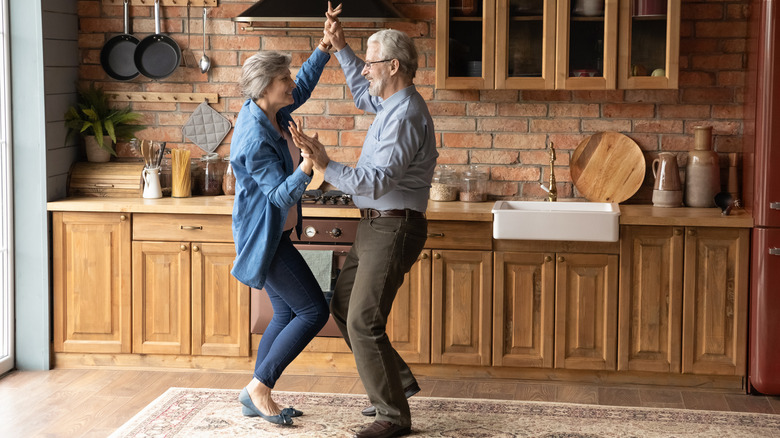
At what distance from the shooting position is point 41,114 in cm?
422

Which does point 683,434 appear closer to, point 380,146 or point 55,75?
point 380,146

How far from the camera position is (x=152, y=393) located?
3.94 metres

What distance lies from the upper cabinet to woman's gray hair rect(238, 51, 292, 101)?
3.79ft

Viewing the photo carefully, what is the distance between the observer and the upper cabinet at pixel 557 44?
409cm

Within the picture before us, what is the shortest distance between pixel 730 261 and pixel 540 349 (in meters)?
0.91

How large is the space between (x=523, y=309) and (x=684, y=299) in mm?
704

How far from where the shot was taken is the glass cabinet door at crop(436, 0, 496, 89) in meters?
4.18

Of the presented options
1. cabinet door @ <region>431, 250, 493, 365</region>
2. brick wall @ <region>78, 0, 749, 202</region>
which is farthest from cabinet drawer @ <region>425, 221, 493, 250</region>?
brick wall @ <region>78, 0, 749, 202</region>

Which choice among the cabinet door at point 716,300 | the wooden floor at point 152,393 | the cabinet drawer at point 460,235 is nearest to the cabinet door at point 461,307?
the cabinet drawer at point 460,235

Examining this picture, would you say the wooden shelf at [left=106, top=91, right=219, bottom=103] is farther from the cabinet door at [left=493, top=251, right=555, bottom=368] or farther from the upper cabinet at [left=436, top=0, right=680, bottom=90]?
the cabinet door at [left=493, top=251, right=555, bottom=368]

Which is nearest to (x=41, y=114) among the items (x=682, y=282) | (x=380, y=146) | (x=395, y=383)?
(x=380, y=146)

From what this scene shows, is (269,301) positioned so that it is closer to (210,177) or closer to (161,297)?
(161,297)

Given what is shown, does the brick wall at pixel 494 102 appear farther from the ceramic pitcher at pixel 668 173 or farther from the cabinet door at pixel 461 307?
the cabinet door at pixel 461 307

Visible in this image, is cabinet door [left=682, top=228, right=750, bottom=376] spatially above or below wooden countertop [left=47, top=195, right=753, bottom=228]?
below
